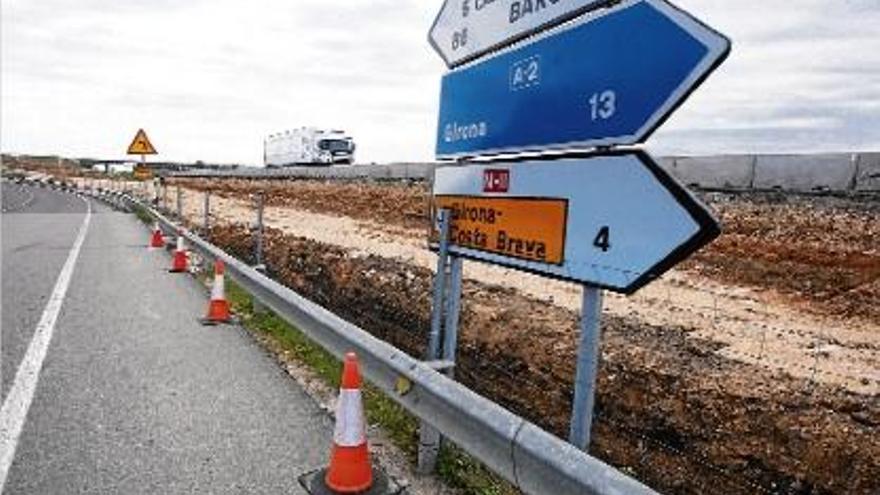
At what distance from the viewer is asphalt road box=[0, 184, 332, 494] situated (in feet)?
15.6

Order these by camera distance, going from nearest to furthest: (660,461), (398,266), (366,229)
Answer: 1. (660,461)
2. (398,266)
3. (366,229)

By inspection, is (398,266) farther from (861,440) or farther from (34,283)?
(861,440)

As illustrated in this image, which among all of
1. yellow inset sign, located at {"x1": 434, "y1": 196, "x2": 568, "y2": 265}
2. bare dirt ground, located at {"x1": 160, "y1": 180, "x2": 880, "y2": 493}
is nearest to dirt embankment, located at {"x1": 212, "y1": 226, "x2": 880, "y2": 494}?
bare dirt ground, located at {"x1": 160, "y1": 180, "x2": 880, "y2": 493}

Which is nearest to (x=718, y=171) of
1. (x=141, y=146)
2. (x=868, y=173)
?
(x=868, y=173)

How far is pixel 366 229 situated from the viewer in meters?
26.0

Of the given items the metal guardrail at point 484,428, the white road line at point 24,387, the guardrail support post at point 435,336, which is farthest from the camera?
the white road line at point 24,387

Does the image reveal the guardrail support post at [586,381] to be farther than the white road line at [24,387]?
No

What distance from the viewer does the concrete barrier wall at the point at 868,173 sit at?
85.7ft

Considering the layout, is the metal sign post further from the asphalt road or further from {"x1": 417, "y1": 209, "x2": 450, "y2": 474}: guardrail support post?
the asphalt road

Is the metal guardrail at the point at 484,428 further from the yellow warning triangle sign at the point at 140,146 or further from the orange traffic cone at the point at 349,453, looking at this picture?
the yellow warning triangle sign at the point at 140,146

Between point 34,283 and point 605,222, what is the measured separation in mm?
10976

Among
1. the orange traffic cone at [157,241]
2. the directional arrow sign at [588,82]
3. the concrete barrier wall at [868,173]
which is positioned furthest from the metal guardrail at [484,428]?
the concrete barrier wall at [868,173]

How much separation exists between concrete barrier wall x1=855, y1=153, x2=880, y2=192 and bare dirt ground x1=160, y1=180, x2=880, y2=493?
5.68 m

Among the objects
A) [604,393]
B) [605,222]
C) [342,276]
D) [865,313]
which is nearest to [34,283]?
[342,276]
